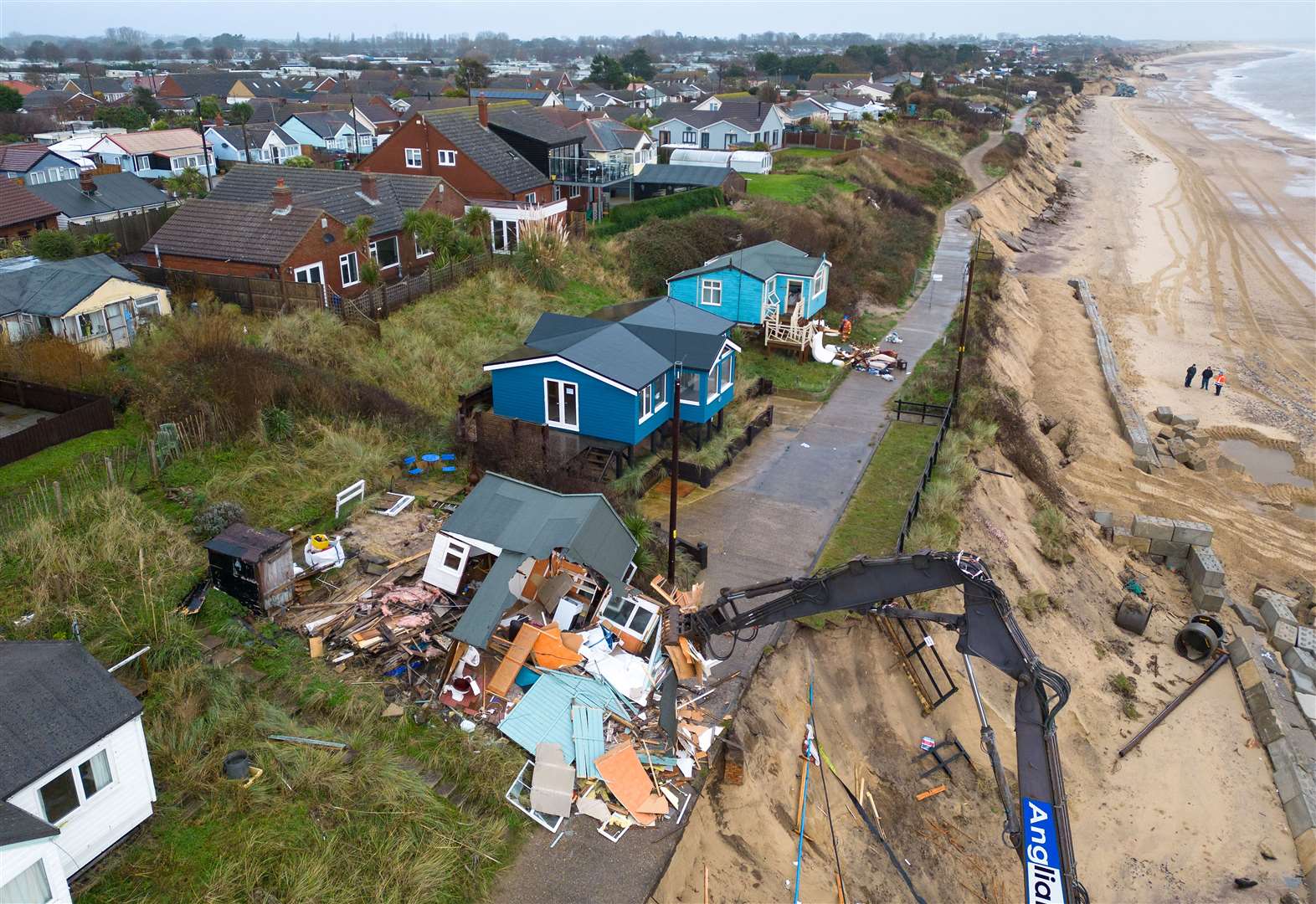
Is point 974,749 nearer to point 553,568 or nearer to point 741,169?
point 553,568

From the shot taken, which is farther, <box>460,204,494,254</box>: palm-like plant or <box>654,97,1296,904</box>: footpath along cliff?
<box>460,204,494,254</box>: palm-like plant

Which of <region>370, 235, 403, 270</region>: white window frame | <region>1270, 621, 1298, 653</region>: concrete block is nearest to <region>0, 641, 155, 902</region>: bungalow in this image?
<region>1270, 621, 1298, 653</region>: concrete block

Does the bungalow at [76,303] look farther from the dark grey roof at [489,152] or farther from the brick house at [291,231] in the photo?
the dark grey roof at [489,152]

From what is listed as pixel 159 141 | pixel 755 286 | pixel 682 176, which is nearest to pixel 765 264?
pixel 755 286

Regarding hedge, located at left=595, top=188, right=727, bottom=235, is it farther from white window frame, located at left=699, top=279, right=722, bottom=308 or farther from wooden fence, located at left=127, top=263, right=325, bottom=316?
wooden fence, located at left=127, top=263, right=325, bottom=316

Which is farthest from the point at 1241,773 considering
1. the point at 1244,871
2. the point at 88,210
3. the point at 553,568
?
the point at 88,210

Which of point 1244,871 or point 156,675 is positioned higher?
point 156,675

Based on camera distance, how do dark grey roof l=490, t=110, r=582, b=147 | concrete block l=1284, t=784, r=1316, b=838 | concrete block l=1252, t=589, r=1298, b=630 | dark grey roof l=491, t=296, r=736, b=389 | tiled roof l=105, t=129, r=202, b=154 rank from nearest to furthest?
concrete block l=1284, t=784, r=1316, b=838 → concrete block l=1252, t=589, r=1298, b=630 → dark grey roof l=491, t=296, r=736, b=389 → dark grey roof l=490, t=110, r=582, b=147 → tiled roof l=105, t=129, r=202, b=154

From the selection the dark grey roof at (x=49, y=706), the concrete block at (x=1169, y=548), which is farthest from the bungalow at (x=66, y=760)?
the concrete block at (x=1169, y=548)
